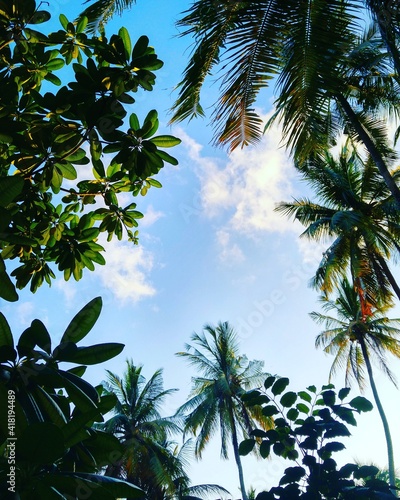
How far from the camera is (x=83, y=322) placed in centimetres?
125

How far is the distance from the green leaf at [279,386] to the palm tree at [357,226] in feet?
39.1

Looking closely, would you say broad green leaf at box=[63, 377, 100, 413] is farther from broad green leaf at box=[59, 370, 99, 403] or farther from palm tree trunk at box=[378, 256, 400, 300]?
palm tree trunk at box=[378, 256, 400, 300]

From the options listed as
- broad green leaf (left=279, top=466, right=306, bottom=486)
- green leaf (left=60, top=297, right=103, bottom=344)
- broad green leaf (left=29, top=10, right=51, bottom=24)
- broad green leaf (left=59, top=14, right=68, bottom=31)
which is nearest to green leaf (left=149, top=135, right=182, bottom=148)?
broad green leaf (left=29, top=10, right=51, bottom=24)

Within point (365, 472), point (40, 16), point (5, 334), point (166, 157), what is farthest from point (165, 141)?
point (365, 472)

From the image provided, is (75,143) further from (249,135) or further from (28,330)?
(249,135)

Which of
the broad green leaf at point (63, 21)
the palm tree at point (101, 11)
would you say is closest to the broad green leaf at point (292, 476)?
the broad green leaf at point (63, 21)

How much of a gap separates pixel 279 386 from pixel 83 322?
1.23m

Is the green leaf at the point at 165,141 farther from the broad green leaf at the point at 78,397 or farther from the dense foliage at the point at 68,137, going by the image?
the broad green leaf at the point at 78,397

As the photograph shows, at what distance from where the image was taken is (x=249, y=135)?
5453 millimetres

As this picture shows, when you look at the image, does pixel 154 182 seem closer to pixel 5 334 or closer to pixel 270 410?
pixel 270 410

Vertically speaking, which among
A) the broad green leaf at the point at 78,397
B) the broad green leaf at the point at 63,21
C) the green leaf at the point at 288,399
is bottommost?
the broad green leaf at the point at 78,397

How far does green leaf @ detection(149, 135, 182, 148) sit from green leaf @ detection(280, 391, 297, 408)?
1.31 metres

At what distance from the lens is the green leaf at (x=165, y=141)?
2.15 m

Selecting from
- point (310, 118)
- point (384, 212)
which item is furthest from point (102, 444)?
point (384, 212)
